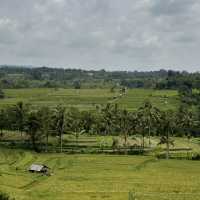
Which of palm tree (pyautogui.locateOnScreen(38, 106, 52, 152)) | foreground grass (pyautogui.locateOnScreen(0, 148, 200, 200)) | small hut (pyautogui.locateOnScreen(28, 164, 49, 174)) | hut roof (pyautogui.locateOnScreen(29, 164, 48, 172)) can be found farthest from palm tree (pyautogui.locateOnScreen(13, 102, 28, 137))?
small hut (pyautogui.locateOnScreen(28, 164, 49, 174))

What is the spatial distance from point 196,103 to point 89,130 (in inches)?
2714

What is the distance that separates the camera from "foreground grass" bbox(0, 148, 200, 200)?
6350cm

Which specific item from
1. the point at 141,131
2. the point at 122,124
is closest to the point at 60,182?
the point at 122,124

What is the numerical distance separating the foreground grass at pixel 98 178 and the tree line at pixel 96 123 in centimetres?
1206

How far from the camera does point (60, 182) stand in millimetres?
72688

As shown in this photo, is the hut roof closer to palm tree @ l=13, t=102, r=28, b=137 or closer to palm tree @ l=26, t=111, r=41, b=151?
palm tree @ l=26, t=111, r=41, b=151

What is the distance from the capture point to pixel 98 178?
3024 inches

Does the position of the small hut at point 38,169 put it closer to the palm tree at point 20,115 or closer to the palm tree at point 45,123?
the palm tree at point 45,123

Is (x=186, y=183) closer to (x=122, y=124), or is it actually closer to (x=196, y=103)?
(x=122, y=124)

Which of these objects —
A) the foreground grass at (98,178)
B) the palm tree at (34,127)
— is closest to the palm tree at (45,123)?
the palm tree at (34,127)

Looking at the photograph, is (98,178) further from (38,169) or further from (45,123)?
(45,123)

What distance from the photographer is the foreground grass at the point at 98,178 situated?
208 ft

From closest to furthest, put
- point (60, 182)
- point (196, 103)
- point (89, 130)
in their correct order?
point (60, 182)
point (89, 130)
point (196, 103)

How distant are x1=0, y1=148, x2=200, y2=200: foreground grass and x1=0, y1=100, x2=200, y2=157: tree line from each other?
1206 cm
